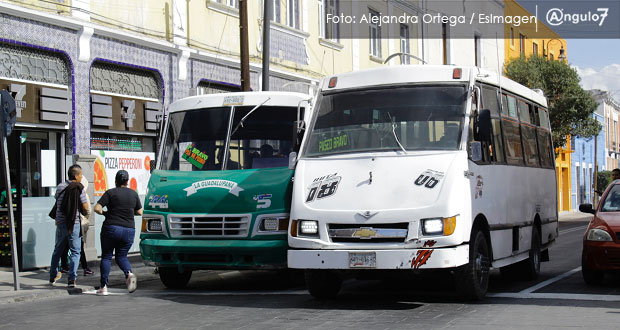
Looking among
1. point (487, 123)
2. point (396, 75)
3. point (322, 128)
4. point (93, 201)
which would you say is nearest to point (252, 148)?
point (322, 128)

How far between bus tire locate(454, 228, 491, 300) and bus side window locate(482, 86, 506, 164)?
1285 mm

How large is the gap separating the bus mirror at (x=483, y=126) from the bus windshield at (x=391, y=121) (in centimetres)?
22

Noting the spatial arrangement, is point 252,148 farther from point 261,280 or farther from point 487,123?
point 487,123

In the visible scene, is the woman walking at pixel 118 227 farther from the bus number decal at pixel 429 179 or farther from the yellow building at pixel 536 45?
the yellow building at pixel 536 45

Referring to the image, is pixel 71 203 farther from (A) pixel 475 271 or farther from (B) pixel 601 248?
(B) pixel 601 248

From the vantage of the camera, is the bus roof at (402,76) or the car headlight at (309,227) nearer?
the car headlight at (309,227)

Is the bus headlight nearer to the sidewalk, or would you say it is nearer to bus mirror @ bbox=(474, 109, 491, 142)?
bus mirror @ bbox=(474, 109, 491, 142)

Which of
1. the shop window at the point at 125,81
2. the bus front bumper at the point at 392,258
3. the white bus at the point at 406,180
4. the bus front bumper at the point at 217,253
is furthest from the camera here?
the shop window at the point at 125,81

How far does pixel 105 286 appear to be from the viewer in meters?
12.1

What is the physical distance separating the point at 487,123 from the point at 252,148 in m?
3.46

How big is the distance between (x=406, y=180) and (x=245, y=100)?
11.8 feet

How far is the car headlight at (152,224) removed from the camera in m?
11.9

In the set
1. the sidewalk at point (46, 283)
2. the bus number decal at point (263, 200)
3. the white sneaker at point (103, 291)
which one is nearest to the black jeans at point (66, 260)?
the sidewalk at point (46, 283)

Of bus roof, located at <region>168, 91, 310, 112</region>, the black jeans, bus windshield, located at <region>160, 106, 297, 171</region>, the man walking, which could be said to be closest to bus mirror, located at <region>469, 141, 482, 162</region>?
bus windshield, located at <region>160, 106, 297, 171</region>
